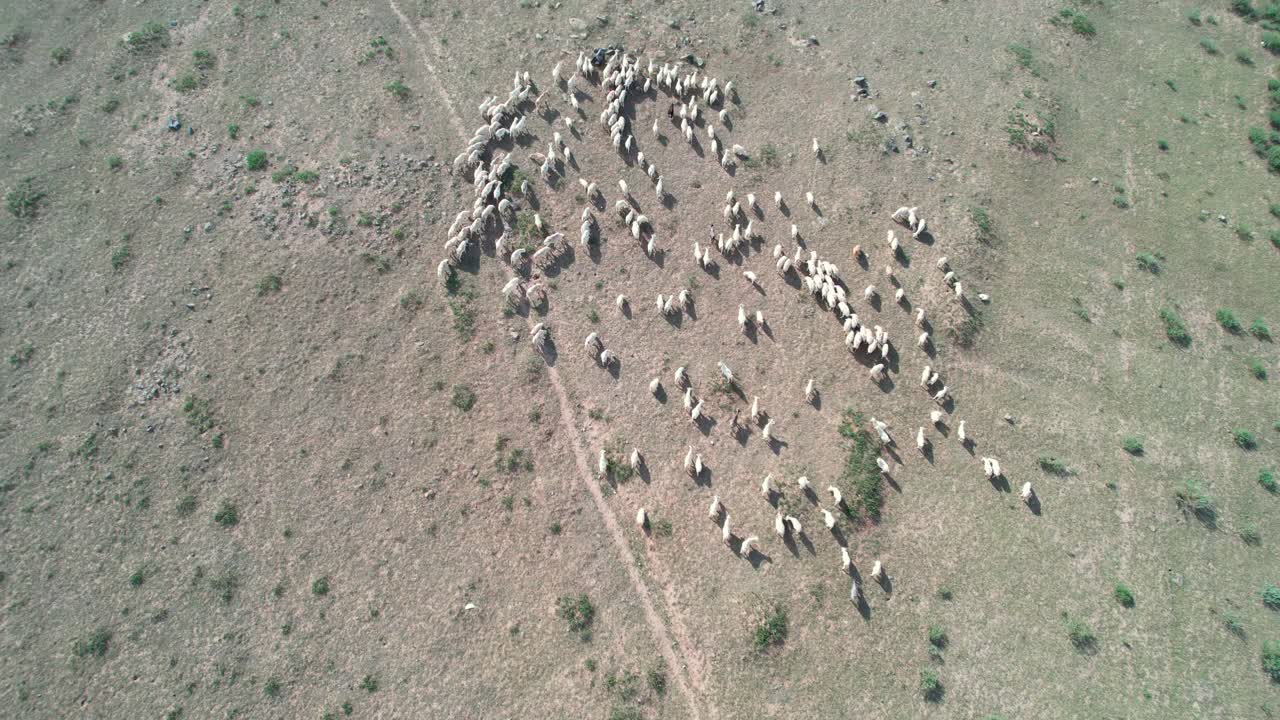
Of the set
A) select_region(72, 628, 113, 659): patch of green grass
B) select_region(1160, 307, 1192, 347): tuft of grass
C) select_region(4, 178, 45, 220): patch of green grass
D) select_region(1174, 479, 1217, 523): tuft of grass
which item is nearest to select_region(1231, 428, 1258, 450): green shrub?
select_region(1174, 479, 1217, 523): tuft of grass

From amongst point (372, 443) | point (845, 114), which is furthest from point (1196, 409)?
point (372, 443)

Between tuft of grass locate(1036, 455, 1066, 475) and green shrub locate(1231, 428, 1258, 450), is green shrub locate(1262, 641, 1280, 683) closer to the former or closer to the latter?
green shrub locate(1231, 428, 1258, 450)

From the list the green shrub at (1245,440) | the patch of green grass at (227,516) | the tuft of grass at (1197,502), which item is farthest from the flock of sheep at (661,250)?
the patch of green grass at (227,516)

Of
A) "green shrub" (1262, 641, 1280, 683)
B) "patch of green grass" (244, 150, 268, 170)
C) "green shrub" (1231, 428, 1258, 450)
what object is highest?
"patch of green grass" (244, 150, 268, 170)

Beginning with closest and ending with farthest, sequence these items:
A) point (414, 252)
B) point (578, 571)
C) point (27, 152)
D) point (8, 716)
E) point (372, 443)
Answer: point (8, 716)
point (578, 571)
point (372, 443)
point (414, 252)
point (27, 152)

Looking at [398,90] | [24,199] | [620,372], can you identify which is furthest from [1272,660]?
[24,199]

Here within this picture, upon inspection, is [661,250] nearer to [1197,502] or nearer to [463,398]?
[463,398]

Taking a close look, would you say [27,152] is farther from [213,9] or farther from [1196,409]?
[1196,409]
